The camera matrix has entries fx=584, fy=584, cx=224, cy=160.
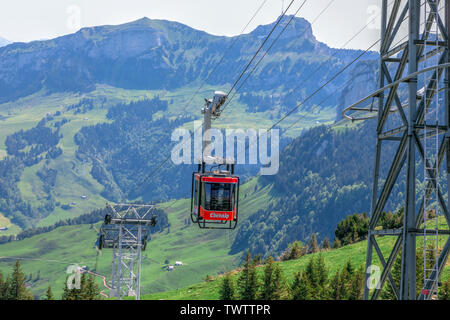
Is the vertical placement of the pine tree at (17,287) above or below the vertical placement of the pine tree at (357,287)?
below

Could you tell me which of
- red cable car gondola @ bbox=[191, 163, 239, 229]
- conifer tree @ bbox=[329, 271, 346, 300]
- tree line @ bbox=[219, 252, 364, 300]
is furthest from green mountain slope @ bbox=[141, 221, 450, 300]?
red cable car gondola @ bbox=[191, 163, 239, 229]

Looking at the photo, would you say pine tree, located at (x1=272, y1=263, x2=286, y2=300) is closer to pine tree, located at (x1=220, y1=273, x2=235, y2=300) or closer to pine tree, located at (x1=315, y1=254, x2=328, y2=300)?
pine tree, located at (x1=315, y1=254, x2=328, y2=300)

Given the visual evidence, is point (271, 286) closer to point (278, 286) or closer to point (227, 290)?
point (278, 286)

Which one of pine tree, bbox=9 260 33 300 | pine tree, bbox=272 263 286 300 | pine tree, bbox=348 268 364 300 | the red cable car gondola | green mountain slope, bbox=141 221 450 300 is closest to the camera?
the red cable car gondola

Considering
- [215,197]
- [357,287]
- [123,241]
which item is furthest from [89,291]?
[215,197]

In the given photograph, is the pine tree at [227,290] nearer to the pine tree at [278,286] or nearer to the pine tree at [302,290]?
the pine tree at [278,286]

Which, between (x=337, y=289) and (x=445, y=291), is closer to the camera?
(x=445, y=291)

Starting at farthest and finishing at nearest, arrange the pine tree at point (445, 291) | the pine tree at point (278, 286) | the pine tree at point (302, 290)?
the pine tree at point (278, 286) → the pine tree at point (302, 290) → the pine tree at point (445, 291)

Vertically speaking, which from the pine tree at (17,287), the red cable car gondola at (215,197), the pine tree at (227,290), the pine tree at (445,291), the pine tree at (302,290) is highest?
the red cable car gondola at (215,197)

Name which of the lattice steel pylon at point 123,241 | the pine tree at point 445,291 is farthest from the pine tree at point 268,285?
the pine tree at point 445,291

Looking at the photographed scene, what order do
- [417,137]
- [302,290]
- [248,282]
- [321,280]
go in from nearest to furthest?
1. [417,137]
2. [302,290]
3. [321,280]
4. [248,282]

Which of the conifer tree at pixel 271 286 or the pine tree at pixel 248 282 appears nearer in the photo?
the conifer tree at pixel 271 286
